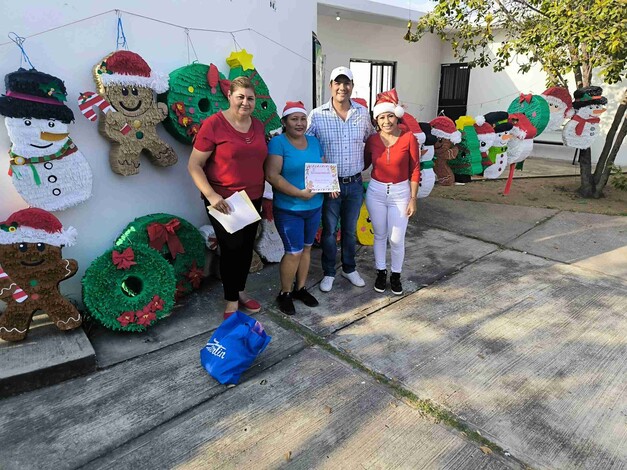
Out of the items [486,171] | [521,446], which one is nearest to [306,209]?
[521,446]

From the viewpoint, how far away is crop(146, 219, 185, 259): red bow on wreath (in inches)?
129

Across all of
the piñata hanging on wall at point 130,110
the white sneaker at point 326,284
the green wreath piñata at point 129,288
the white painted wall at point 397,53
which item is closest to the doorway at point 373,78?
the white painted wall at point 397,53

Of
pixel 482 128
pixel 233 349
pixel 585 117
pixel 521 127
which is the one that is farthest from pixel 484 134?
pixel 233 349

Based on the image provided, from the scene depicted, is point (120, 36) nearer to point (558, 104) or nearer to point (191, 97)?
point (191, 97)

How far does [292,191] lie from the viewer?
2.96 m

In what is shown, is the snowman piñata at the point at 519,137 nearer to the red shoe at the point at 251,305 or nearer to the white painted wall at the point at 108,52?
the white painted wall at the point at 108,52

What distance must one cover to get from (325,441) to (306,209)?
5.06 ft

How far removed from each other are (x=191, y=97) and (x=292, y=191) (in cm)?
120

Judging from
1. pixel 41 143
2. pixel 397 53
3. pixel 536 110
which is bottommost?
pixel 41 143

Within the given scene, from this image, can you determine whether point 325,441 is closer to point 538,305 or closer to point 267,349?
point 267,349

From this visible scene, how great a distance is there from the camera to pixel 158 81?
10.4 feet

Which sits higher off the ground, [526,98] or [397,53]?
[397,53]

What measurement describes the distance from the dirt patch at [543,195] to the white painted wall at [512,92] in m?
2.37

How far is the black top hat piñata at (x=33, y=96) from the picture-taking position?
2523 millimetres
